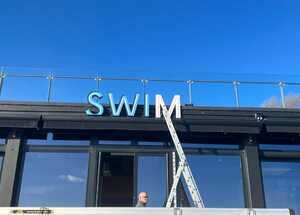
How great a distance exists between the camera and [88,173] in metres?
8.29

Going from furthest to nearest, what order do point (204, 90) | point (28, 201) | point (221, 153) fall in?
point (204, 90) → point (221, 153) → point (28, 201)

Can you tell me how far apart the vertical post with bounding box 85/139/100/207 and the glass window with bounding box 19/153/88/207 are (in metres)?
0.17

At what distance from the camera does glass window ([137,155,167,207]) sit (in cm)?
834

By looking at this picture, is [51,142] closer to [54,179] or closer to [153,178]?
[54,179]

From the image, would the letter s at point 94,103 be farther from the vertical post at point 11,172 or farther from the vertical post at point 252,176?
the vertical post at point 252,176

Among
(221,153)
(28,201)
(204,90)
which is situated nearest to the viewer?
(28,201)

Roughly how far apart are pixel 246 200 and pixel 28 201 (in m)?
4.46

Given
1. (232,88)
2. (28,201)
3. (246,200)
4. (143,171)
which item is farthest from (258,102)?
(28,201)

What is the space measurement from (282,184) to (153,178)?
9.27 ft

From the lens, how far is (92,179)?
822 centimetres

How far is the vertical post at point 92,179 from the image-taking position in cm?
809

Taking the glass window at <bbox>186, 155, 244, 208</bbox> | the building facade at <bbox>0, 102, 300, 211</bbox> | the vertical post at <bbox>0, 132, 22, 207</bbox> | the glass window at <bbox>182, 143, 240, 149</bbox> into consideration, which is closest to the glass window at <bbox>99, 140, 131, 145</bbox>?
the building facade at <bbox>0, 102, 300, 211</bbox>

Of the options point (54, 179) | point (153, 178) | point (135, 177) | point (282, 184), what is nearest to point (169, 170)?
point (153, 178)

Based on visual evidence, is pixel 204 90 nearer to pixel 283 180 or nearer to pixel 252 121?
pixel 252 121
